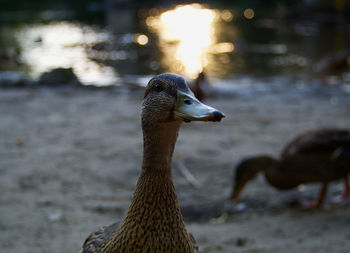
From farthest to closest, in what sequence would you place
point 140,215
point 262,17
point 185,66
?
point 262,17, point 185,66, point 140,215

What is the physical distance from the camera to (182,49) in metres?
17.8

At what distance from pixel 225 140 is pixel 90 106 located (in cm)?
310

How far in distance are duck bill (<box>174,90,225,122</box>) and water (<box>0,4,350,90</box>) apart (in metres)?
9.52

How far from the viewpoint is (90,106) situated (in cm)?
844

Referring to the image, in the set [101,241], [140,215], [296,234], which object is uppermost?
[140,215]

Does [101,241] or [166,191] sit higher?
[166,191]

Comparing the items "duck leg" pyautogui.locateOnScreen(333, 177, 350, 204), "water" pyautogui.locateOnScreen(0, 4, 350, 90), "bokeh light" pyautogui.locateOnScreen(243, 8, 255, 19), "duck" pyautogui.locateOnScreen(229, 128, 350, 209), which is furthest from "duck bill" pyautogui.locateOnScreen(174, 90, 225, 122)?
"bokeh light" pyautogui.locateOnScreen(243, 8, 255, 19)

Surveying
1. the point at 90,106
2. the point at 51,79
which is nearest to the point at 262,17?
the point at 51,79

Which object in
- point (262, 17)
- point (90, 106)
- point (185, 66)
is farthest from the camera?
point (262, 17)

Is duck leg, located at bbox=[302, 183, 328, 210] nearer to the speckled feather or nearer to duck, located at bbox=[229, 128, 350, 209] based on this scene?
duck, located at bbox=[229, 128, 350, 209]

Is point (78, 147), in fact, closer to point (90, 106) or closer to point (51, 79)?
point (90, 106)

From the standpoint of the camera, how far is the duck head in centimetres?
193

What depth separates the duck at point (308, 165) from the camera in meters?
4.33

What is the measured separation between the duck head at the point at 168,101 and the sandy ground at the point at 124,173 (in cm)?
177
